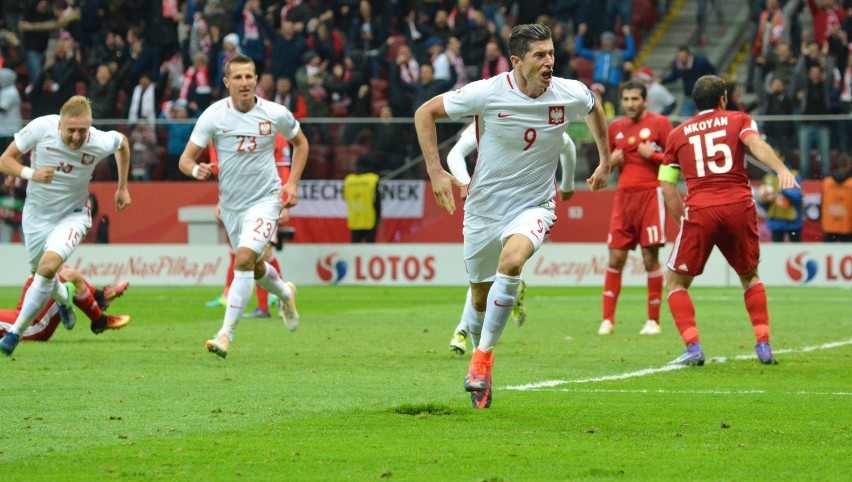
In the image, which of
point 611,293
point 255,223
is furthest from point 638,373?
point 611,293

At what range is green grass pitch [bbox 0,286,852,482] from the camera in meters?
6.46

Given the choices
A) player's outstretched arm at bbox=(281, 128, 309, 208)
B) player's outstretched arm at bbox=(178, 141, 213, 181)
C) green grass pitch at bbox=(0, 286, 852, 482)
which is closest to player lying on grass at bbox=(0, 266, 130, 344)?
green grass pitch at bbox=(0, 286, 852, 482)

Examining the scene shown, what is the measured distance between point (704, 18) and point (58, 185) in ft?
65.5

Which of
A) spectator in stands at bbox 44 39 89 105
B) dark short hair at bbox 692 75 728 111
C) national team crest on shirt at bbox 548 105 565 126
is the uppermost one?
spectator in stands at bbox 44 39 89 105

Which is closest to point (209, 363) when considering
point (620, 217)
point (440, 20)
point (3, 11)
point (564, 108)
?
point (564, 108)

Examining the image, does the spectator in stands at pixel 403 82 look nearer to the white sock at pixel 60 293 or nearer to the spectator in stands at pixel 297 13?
the spectator in stands at pixel 297 13

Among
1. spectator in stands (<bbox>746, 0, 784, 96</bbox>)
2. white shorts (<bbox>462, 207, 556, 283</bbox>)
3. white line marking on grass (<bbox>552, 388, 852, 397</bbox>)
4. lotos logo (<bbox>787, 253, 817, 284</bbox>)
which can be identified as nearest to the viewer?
white shorts (<bbox>462, 207, 556, 283</bbox>)

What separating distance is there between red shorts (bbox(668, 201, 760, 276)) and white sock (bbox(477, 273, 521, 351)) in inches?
116

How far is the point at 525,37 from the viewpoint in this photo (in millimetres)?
8836

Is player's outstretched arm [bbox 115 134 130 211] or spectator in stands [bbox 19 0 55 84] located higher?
spectator in stands [bbox 19 0 55 84]

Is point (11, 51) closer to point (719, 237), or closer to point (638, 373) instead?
point (719, 237)

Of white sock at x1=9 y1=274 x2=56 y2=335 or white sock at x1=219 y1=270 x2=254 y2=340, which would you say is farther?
white sock at x1=9 y1=274 x2=56 y2=335

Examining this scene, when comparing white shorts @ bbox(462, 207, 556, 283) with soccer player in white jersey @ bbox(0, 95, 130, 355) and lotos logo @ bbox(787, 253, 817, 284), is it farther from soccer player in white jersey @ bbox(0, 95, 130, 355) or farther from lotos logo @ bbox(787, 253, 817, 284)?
lotos logo @ bbox(787, 253, 817, 284)

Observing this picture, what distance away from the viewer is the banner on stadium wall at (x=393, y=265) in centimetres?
2328
